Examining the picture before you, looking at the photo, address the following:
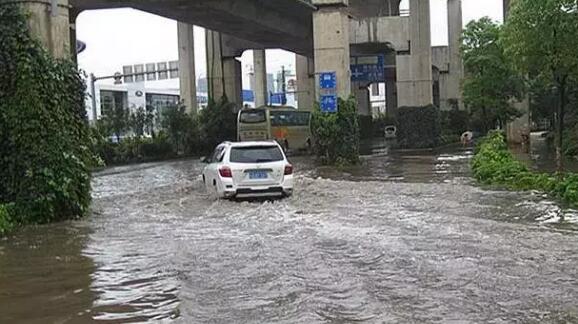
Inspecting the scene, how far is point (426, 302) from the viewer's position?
716cm

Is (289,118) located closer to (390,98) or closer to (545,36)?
(545,36)

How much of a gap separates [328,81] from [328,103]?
0.73 metres

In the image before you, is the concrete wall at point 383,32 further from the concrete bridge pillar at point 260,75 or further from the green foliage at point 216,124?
the concrete bridge pillar at point 260,75

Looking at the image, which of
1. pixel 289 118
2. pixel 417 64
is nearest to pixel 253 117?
pixel 289 118

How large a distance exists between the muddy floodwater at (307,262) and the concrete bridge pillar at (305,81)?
40.1 metres

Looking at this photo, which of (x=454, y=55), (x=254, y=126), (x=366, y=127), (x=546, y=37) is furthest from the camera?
(x=366, y=127)

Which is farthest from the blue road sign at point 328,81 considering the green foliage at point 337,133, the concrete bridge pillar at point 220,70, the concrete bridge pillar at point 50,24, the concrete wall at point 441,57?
the concrete wall at point 441,57

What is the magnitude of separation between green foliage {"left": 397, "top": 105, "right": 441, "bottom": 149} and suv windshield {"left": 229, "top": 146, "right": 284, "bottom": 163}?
2372cm

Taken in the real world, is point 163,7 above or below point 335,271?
above

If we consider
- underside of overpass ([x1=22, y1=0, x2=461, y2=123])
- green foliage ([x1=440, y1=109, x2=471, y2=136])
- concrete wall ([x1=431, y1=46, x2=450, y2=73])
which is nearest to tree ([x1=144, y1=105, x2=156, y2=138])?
underside of overpass ([x1=22, y1=0, x2=461, y2=123])

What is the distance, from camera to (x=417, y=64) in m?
39.3

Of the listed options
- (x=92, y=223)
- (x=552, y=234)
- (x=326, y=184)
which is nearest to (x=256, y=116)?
(x=326, y=184)

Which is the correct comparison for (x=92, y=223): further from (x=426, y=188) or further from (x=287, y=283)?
(x=426, y=188)

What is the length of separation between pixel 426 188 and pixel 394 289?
1084cm
